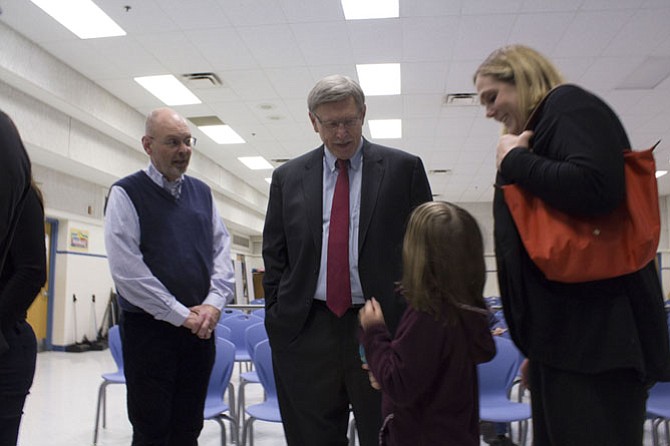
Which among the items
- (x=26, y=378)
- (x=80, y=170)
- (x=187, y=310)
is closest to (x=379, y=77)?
(x=80, y=170)

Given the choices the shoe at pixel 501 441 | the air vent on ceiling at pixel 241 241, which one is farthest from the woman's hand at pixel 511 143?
the air vent on ceiling at pixel 241 241

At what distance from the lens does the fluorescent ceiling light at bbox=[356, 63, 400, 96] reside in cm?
712

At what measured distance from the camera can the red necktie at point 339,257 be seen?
1.74 metres

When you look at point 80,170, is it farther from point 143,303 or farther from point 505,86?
point 505,86

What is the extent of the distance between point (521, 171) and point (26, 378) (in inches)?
60.5

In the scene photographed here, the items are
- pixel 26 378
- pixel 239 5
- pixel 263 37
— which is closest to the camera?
pixel 26 378

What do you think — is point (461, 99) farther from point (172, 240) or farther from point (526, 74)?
point (526, 74)

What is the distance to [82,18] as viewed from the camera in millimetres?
5918

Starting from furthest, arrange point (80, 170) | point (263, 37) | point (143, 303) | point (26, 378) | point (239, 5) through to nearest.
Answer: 1. point (80, 170)
2. point (263, 37)
3. point (239, 5)
4. point (143, 303)
5. point (26, 378)

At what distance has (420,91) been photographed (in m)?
8.02

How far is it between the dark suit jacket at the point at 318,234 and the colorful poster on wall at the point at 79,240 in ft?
30.3

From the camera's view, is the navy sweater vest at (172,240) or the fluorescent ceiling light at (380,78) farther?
the fluorescent ceiling light at (380,78)

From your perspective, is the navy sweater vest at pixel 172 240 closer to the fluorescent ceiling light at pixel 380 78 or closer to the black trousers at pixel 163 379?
the black trousers at pixel 163 379

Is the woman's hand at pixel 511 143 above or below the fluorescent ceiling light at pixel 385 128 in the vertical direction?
below
